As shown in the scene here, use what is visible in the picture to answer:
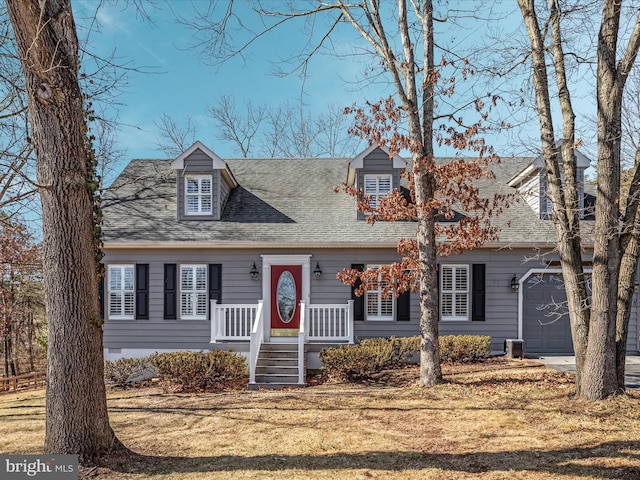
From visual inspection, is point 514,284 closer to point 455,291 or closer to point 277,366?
point 455,291

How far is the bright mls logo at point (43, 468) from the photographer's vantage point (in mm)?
4066

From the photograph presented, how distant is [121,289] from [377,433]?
27.7ft

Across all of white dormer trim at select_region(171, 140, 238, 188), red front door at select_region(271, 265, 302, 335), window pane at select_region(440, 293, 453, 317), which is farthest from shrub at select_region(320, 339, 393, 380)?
white dormer trim at select_region(171, 140, 238, 188)

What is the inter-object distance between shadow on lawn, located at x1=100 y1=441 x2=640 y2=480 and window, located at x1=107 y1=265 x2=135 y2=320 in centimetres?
712

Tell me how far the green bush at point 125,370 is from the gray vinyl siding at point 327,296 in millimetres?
1181

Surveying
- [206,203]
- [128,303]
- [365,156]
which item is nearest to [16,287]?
[128,303]

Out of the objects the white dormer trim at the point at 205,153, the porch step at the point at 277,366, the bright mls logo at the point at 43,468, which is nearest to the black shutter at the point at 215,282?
the porch step at the point at 277,366

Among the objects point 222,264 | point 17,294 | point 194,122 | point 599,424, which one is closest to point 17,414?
point 222,264

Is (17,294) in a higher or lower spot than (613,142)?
Answer: lower

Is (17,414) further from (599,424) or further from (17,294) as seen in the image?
(17,294)

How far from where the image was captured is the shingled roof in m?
10.7

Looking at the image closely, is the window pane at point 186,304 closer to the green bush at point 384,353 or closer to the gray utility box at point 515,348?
the green bush at point 384,353

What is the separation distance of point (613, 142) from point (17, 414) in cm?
1113

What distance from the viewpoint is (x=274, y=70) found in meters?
9.24
